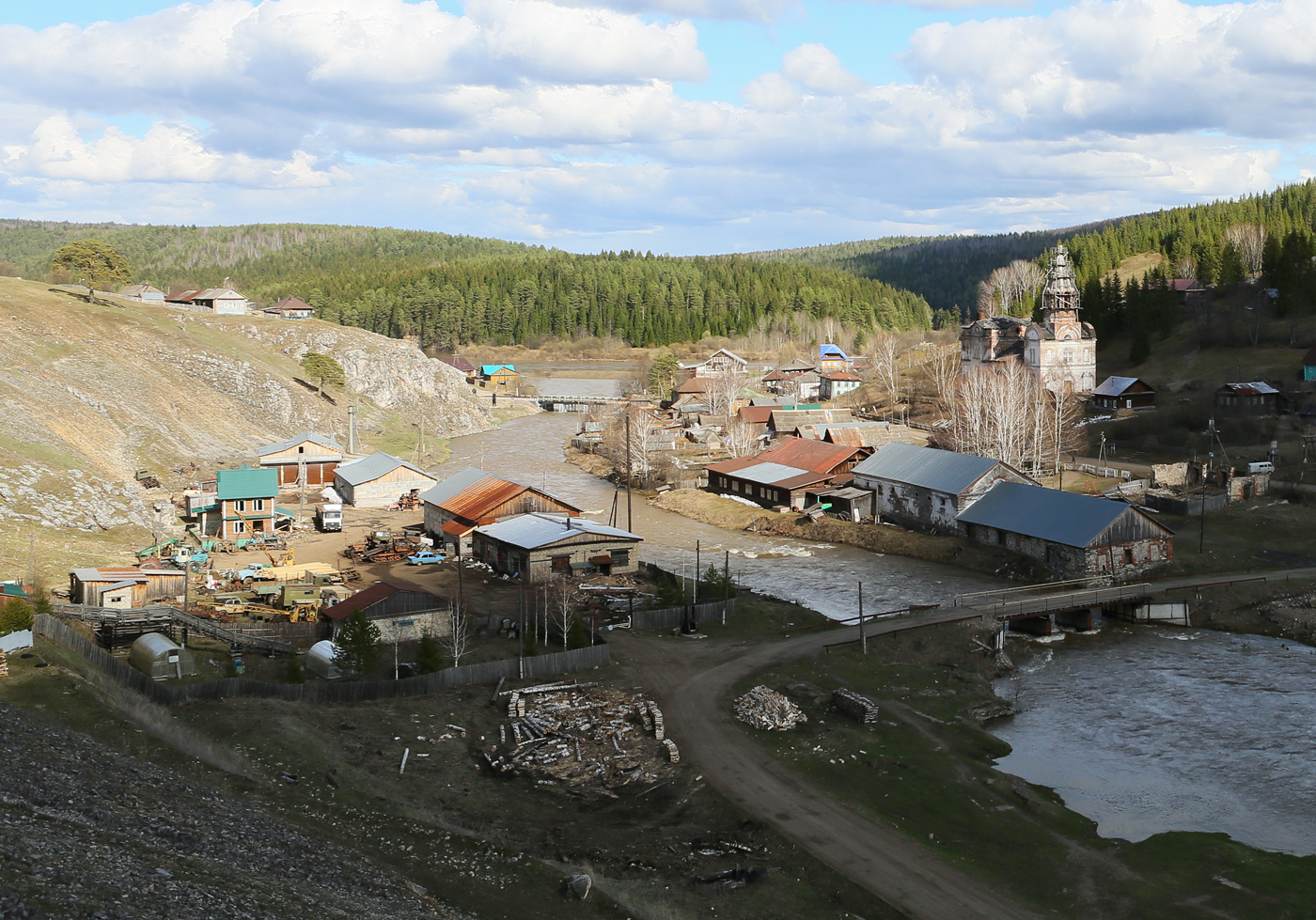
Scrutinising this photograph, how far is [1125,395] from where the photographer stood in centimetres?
8762

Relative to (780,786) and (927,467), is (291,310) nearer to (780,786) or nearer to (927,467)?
(927,467)

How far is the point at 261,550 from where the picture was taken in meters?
53.8

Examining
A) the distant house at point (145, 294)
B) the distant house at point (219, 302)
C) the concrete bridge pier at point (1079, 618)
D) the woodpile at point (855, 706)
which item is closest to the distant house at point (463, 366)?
the distant house at point (219, 302)

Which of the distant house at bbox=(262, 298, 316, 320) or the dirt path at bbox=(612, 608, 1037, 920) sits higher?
the distant house at bbox=(262, 298, 316, 320)

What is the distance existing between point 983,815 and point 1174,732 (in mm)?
9848

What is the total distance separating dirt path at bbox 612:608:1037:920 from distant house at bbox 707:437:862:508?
26525 millimetres

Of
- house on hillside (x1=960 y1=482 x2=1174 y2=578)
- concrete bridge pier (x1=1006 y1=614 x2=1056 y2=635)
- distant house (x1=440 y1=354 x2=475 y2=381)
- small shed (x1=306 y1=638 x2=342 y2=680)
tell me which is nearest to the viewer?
small shed (x1=306 y1=638 x2=342 y2=680)

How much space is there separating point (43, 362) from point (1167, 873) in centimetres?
7975

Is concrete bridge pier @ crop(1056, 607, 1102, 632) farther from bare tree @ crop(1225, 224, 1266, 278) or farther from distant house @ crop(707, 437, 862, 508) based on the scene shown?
bare tree @ crop(1225, 224, 1266, 278)

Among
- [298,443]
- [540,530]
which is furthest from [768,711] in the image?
[298,443]

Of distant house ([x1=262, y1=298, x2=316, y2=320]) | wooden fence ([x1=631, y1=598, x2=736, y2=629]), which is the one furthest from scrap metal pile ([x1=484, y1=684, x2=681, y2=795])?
distant house ([x1=262, y1=298, x2=316, y2=320])

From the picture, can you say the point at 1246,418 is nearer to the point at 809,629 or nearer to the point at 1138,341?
the point at 1138,341

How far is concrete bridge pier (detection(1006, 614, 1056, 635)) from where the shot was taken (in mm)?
42000

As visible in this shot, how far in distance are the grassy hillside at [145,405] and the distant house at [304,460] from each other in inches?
166
